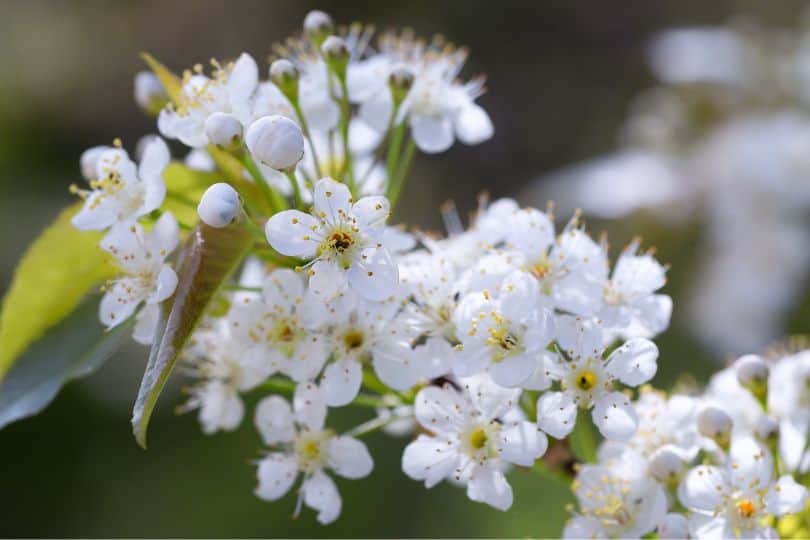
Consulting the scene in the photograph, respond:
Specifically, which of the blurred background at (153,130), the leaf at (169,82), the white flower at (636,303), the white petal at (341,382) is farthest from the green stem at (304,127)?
the blurred background at (153,130)

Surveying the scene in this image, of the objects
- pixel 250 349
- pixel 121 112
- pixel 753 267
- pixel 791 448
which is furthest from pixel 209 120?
pixel 121 112

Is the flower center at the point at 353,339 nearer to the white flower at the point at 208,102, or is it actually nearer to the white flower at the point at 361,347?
the white flower at the point at 361,347

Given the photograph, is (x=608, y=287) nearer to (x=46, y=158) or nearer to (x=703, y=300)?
(x=703, y=300)

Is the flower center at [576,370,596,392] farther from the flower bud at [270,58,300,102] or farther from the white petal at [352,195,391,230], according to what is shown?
the flower bud at [270,58,300,102]

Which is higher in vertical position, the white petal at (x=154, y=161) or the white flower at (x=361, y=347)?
the white petal at (x=154, y=161)

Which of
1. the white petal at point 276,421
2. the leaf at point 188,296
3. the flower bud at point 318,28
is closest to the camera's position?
the leaf at point 188,296

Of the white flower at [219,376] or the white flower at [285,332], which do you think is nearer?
the white flower at [285,332]
